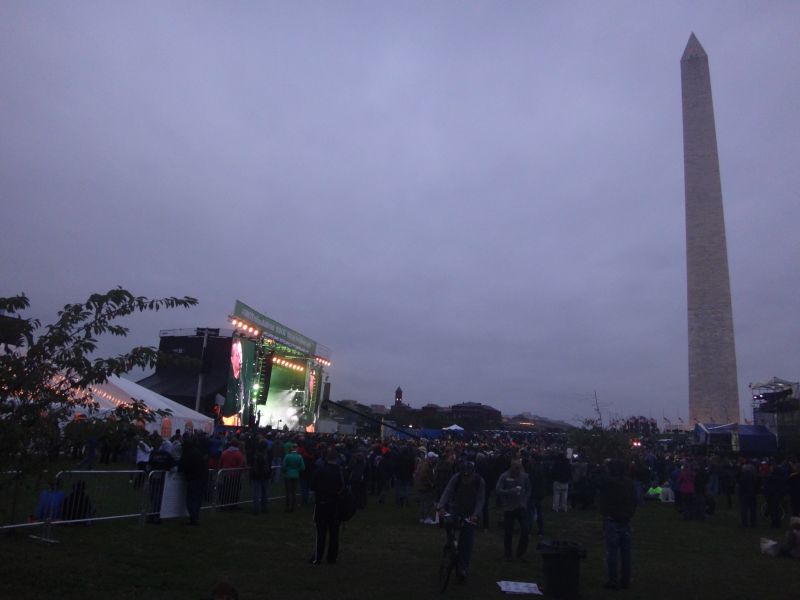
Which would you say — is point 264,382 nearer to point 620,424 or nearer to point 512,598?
point 620,424

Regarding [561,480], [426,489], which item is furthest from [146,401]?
[561,480]

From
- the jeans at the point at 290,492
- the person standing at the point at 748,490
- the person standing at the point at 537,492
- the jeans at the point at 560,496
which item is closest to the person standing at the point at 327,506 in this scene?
the person standing at the point at 537,492

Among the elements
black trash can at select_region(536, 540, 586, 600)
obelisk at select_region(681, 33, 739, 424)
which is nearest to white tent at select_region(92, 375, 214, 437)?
black trash can at select_region(536, 540, 586, 600)

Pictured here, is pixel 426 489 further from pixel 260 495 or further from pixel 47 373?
pixel 47 373

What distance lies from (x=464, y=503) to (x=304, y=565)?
7.98 ft

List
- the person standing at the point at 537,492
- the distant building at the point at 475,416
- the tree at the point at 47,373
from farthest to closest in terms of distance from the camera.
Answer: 1. the distant building at the point at 475,416
2. the person standing at the point at 537,492
3. the tree at the point at 47,373

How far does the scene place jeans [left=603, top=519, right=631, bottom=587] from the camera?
8.56 metres

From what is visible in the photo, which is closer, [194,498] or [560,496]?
[194,498]

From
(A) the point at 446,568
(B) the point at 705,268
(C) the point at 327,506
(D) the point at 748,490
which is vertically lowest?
(A) the point at 446,568

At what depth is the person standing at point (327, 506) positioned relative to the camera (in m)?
9.09

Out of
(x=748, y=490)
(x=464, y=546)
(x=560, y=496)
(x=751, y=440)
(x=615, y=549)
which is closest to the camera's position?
(x=464, y=546)

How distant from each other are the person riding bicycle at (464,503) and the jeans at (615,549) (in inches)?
68.6

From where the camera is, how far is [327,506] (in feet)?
29.8

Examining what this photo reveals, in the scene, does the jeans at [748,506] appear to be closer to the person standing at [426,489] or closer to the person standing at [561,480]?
the person standing at [561,480]
